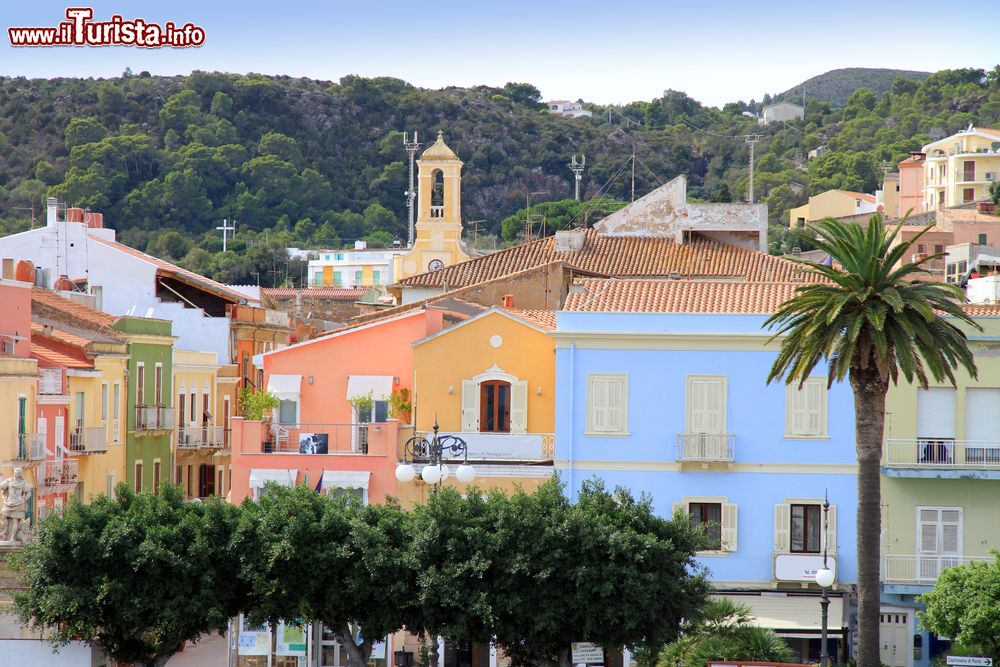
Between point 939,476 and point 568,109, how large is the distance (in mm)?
151449

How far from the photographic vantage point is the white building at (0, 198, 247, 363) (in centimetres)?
5962

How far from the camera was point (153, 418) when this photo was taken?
5297cm

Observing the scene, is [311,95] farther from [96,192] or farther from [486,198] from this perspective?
[96,192]

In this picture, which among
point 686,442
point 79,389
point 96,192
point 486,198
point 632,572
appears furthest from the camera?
point 486,198

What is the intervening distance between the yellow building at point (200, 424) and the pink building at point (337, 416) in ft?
43.6

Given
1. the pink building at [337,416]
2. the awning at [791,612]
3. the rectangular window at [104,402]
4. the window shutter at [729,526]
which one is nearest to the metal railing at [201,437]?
the rectangular window at [104,402]

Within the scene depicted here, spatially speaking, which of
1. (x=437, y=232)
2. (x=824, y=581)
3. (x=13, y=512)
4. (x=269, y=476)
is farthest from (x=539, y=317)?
(x=437, y=232)

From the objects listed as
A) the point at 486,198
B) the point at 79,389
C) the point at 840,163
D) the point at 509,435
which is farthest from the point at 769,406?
the point at 840,163

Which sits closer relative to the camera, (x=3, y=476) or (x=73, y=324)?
(x=3, y=476)

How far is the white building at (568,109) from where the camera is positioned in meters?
174

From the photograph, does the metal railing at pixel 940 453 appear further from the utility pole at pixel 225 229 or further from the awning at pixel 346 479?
the utility pole at pixel 225 229

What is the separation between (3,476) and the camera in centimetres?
4006

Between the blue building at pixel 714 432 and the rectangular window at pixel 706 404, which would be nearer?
the blue building at pixel 714 432

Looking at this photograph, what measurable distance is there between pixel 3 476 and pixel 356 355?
28.0ft
